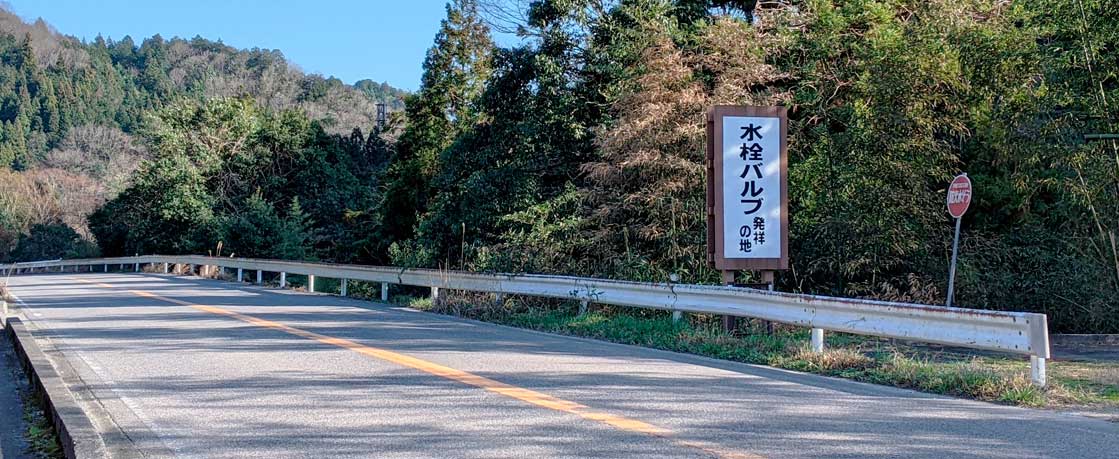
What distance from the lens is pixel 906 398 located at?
8602 millimetres

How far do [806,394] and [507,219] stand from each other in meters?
15.9

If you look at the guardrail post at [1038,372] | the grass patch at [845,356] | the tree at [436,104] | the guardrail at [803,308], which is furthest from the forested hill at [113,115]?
the guardrail post at [1038,372]

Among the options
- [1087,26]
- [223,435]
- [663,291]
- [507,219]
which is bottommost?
[223,435]

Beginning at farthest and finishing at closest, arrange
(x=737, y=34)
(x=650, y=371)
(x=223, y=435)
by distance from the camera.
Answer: (x=737, y=34), (x=650, y=371), (x=223, y=435)

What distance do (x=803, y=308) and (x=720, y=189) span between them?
2.83 metres

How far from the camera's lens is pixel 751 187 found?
46.5 feet

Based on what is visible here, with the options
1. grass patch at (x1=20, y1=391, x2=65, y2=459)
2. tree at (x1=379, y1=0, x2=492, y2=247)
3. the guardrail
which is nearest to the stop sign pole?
the guardrail

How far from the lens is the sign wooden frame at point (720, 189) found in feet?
46.1

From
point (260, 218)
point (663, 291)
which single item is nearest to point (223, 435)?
point (663, 291)

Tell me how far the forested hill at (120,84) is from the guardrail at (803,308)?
208ft

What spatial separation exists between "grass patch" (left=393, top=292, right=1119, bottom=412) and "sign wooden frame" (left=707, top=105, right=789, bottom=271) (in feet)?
2.78

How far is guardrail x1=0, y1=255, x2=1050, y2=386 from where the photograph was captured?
29.9ft

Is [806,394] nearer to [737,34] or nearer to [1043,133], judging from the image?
[1043,133]

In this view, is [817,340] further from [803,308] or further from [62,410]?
[62,410]
